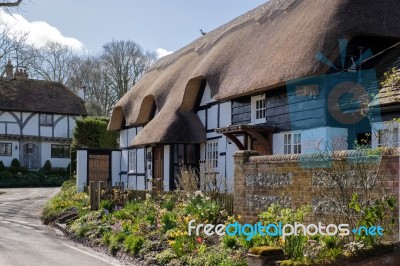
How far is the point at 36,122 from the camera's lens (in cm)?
4247

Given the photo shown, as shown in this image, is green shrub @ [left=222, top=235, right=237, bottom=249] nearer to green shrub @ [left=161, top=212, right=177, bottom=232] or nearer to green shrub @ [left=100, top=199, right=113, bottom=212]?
green shrub @ [left=161, top=212, right=177, bottom=232]

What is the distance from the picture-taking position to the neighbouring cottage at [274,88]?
535 inches

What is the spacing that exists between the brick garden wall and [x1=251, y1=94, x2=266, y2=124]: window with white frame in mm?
5517

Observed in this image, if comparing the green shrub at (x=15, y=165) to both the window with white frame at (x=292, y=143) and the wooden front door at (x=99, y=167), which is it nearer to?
the wooden front door at (x=99, y=167)

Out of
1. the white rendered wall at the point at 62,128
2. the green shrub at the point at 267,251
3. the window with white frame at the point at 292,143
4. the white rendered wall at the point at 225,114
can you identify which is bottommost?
the green shrub at the point at 267,251

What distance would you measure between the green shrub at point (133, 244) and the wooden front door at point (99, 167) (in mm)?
15993

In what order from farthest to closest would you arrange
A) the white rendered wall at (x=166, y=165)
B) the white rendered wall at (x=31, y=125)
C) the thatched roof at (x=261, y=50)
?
the white rendered wall at (x=31, y=125) → the white rendered wall at (x=166, y=165) → the thatched roof at (x=261, y=50)

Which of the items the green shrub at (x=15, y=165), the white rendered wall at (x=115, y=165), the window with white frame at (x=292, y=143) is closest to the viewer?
the window with white frame at (x=292, y=143)

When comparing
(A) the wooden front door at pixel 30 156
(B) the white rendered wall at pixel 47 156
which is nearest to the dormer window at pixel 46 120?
(B) the white rendered wall at pixel 47 156

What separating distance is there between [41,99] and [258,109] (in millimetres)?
30371

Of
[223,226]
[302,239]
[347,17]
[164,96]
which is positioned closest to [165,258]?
[223,226]

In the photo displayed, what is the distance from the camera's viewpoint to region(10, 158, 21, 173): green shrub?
131 ft

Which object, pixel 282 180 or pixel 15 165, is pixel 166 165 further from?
pixel 15 165

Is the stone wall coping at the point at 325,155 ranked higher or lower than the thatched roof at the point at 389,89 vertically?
lower
